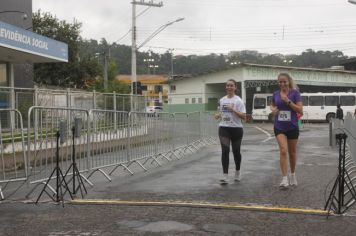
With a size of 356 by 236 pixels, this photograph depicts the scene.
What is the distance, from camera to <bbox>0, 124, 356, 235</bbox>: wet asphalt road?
6.06m

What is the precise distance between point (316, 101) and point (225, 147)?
4549cm

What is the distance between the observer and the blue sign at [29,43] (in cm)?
1917

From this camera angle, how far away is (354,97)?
169ft

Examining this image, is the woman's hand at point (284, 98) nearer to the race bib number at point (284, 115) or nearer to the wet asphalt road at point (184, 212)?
the race bib number at point (284, 115)

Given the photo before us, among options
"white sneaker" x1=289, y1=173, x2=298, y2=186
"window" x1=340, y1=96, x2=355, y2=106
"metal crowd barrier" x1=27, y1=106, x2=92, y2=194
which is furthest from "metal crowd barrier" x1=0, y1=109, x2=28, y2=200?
"window" x1=340, y1=96, x2=355, y2=106

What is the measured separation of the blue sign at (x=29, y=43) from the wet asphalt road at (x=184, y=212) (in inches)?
403

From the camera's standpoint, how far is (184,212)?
695cm

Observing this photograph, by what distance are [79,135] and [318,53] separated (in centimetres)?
7778

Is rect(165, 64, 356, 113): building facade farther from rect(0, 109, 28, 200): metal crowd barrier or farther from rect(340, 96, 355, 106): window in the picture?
rect(0, 109, 28, 200): metal crowd barrier

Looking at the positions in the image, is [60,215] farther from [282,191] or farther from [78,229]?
[282,191]

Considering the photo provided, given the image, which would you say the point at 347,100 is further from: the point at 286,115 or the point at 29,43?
the point at 286,115

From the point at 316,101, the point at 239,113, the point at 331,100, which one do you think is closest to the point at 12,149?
the point at 239,113

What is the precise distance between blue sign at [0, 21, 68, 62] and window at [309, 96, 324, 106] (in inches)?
1321

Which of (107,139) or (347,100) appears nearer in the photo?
(107,139)
